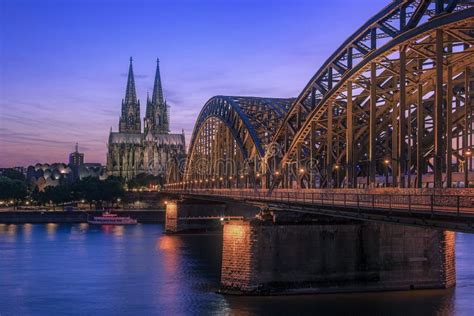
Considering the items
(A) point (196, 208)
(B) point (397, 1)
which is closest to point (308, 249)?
(B) point (397, 1)

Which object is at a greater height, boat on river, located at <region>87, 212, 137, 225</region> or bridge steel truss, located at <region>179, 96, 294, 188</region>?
bridge steel truss, located at <region>179, 96, 294, 188</region>

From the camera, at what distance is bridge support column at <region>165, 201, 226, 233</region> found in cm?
13100

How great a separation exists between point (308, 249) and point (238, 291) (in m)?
5.77

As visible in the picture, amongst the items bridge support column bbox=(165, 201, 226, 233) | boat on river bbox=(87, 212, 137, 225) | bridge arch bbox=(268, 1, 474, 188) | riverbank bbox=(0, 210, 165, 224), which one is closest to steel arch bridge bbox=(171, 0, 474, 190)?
bridge arch bbox=(268, 1, 474, 188)

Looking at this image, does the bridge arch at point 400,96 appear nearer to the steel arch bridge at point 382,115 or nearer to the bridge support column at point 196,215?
the steel arch bridge at point 382,115

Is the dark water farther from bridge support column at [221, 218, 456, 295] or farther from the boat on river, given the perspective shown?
the boat on river

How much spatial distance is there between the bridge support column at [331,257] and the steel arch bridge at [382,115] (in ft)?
13.8

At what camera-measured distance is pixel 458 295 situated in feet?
177

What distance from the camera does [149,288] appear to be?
199ft

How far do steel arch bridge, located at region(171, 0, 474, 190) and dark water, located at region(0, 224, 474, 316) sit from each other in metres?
8.26

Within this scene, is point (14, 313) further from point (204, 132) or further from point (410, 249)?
point (204, 132)

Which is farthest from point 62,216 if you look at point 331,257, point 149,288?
point 331,257

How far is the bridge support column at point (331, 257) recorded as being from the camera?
53.1 m

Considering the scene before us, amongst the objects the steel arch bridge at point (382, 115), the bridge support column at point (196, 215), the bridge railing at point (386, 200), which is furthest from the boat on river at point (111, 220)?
the bridge railing at point (386, 200)
